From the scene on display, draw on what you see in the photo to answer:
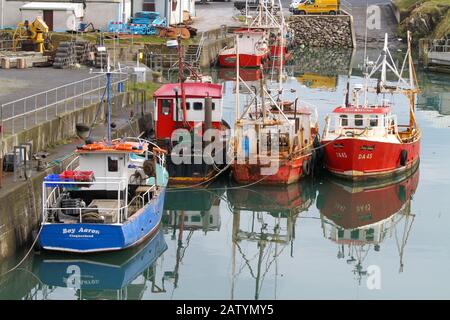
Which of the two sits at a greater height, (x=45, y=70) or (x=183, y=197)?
(x=45, y=70)

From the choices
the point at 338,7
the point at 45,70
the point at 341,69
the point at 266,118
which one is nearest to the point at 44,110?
the point at 266,118

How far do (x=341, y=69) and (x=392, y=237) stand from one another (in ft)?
143

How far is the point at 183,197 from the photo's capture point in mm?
32344

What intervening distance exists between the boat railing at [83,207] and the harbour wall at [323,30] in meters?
60.8

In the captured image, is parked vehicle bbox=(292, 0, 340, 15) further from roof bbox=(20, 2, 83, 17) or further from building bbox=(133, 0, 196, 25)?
roof bbox=(20, 2, 83, 17)

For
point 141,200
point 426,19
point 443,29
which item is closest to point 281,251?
point 141,200

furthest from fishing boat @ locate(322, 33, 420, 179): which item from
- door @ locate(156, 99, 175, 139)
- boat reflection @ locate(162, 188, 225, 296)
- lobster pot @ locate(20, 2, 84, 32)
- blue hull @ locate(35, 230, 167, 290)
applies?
lobster pot @ locate(20, 2, 84, 32)

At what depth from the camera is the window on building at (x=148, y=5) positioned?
6881 cm

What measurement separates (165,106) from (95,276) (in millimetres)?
11582

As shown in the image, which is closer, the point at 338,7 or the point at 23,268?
the point at 23,268

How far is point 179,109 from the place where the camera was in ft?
113

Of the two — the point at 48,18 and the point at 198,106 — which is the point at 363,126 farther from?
the point at 48,18

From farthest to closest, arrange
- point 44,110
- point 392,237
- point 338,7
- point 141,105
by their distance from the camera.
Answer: point 338,7, point 141,105, point 44,110, point 392,237

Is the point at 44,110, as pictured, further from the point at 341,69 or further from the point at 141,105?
the point at 341,69
